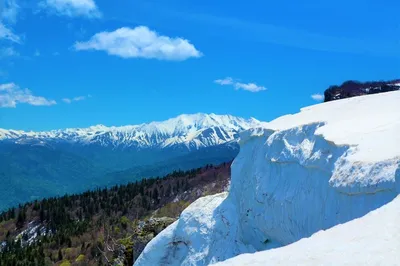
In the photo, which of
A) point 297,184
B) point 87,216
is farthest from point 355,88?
point 87,216

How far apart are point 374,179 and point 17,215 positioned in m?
188

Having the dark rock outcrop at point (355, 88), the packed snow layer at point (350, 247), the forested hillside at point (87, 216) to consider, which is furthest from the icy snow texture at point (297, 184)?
the forested hillside at point (87, 216)

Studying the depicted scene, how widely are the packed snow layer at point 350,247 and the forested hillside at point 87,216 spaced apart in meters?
93.7

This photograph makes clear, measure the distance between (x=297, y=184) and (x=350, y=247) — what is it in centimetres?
840

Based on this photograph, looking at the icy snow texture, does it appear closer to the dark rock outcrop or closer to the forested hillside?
the dark rock outcrop

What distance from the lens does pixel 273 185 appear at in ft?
67.4

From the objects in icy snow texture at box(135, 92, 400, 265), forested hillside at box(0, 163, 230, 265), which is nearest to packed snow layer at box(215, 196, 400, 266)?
icy snow texture at box(135, 92, 400, 265)

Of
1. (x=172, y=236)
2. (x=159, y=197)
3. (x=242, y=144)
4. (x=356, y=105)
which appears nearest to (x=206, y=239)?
(x=172, y=236)

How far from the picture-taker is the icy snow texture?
1498 cm

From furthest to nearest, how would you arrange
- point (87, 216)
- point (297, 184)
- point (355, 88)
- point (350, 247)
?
point (87, 216) < point (355, 88) < point (297, 184) < point (350, 247)

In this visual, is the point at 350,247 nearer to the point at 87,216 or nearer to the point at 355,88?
the point at 355,88

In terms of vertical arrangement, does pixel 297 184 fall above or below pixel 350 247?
above

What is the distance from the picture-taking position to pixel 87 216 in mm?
166375

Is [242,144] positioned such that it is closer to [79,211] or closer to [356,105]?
[356,105]
